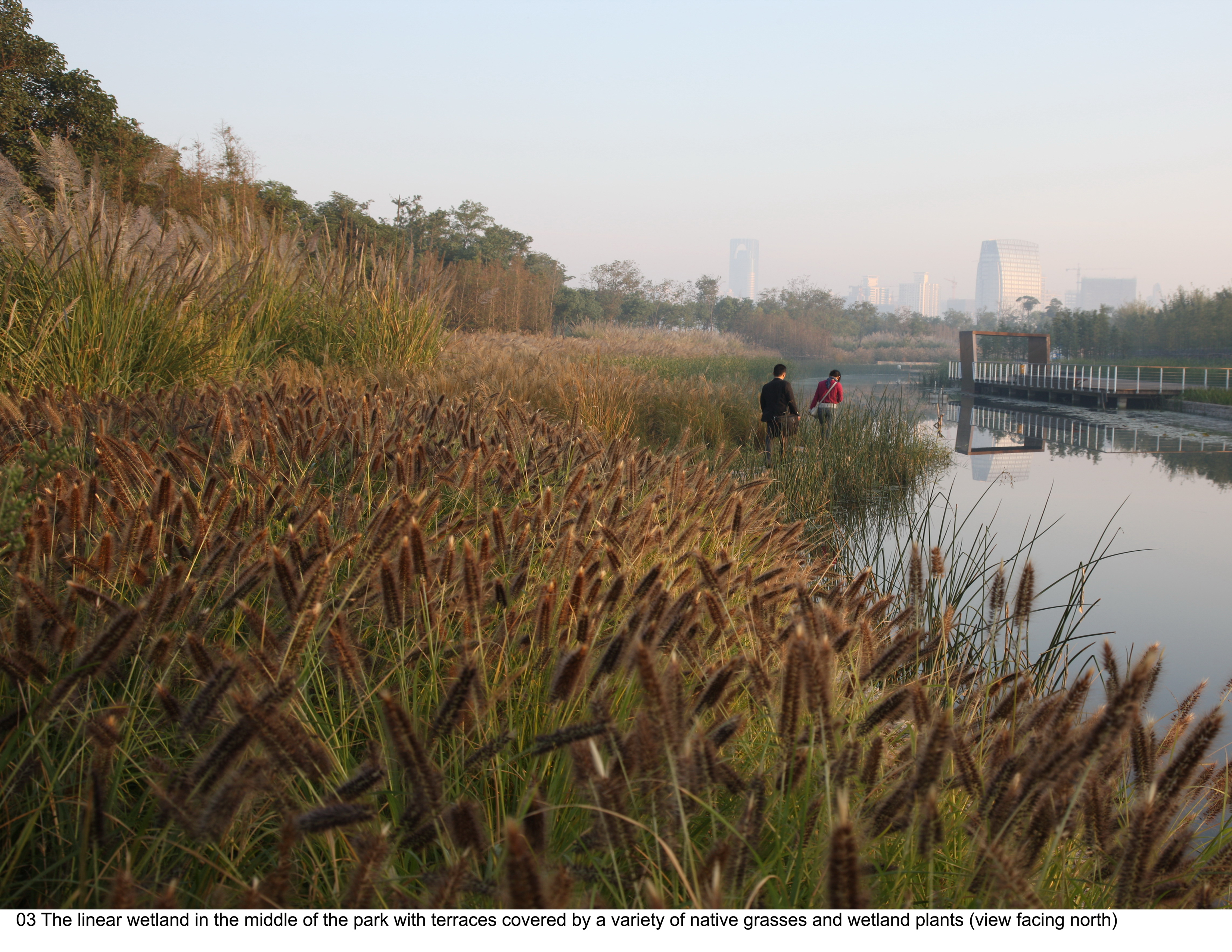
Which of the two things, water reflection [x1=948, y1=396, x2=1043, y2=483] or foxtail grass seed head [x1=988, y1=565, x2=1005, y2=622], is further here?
water reflection [x1=948, y1=396, x2=1043, y2=483]

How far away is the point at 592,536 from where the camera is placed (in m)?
2.48

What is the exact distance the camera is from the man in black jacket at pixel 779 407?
30.9 feet

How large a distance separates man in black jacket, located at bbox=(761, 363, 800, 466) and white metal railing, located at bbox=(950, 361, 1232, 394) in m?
15.2

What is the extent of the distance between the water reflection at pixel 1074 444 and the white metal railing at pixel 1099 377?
11.0ft

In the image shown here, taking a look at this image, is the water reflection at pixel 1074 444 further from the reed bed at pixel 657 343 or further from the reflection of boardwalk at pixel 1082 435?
the reed bed at pixel 657 343

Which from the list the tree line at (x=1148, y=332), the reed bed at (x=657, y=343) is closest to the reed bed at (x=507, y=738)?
the reed bed at (x=657, y=343)

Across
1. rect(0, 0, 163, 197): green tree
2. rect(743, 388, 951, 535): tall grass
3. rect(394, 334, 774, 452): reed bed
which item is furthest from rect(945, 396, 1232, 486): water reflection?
rect(0, 0, 163, 197): green tree

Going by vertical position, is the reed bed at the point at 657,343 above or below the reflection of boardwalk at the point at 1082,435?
above

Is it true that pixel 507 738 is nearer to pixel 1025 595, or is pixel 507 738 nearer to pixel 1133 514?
pixel 1025 595

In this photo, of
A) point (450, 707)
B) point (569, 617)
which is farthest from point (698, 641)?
point (450, 707)

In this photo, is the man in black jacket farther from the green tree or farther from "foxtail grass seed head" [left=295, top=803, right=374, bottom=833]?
the green tree

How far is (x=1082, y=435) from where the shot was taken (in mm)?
15289

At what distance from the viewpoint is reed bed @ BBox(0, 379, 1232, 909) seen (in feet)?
3.05

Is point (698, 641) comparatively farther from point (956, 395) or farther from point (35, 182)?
point (956, 395)
